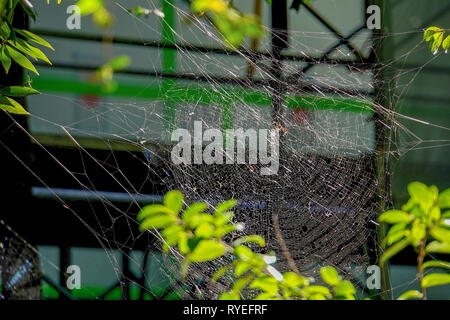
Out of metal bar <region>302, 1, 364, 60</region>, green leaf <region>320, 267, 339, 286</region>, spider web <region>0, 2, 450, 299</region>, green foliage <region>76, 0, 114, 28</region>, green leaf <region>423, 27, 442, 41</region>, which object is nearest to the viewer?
green foliage <region>76, 0, 114, 28</region>

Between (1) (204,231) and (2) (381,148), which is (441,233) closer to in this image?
(1) (204,231)

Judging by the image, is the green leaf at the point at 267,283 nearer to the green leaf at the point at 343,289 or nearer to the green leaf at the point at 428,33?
the green leaf at the point at 343,289

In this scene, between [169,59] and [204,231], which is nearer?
[204,231]

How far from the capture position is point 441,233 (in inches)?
15.4

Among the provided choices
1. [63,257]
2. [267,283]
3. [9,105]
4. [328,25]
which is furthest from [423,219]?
[63,257]

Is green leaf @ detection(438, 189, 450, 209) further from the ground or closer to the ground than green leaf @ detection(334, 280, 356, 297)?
further from the ground

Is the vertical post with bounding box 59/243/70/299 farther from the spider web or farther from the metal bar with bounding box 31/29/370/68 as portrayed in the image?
the metal bar with bounding box 31/29/370/68

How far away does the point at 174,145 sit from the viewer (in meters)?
1.23

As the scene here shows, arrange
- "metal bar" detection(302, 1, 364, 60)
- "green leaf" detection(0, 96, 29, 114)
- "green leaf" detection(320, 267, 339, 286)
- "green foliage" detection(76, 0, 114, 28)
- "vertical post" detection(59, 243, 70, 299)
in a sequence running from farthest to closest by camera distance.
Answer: "vertical post" detection(59, 243, 70, 299) < "metal bar" detection(302, 1, 364, 60) < "green leaf" detection(0, 96, 29, 114) < "green leaf" detection(320, 267, 339, 286) < "green foliage" detection(76, 0, 114, 28)

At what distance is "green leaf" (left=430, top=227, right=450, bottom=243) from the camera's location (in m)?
0.39

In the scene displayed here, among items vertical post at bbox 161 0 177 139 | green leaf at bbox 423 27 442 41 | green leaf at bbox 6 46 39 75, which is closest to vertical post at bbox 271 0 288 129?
vertical post at bbox 161 0 177 139


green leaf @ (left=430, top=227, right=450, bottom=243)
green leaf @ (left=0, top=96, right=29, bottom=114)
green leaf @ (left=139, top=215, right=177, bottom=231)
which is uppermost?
green leaf @ (left=0, top=96, right=29, bottom=114)

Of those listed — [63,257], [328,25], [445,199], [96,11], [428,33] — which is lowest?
[63,257]
